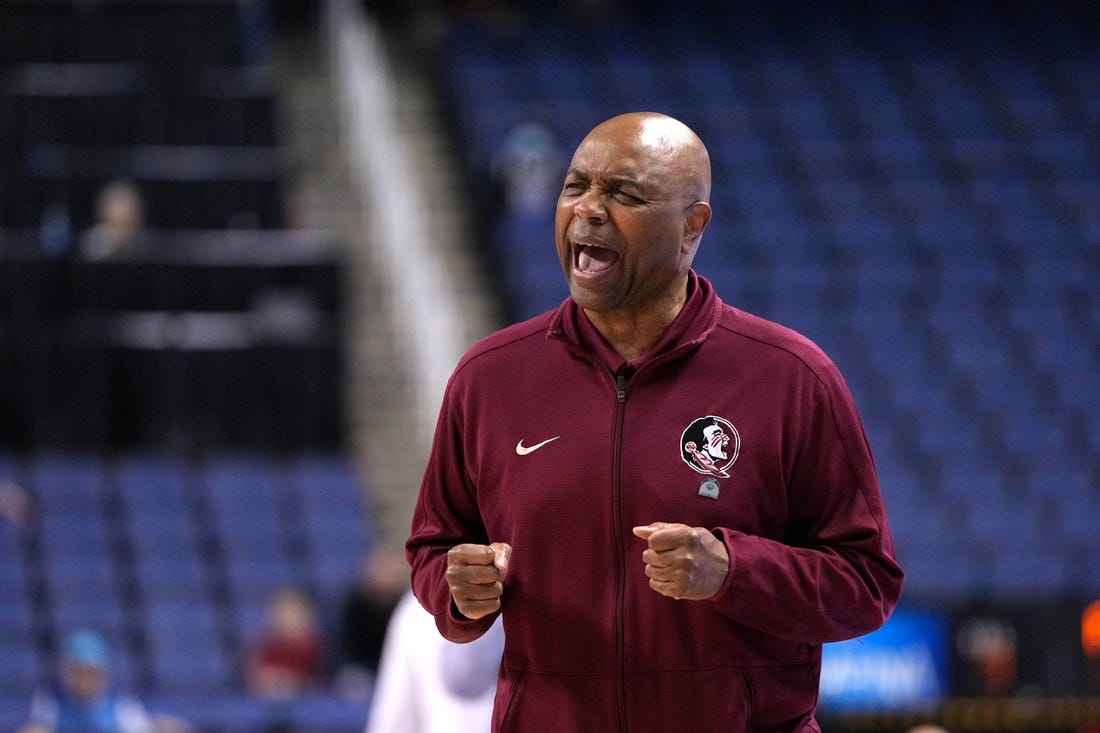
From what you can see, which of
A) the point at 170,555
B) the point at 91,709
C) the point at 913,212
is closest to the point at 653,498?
the point at 91,709

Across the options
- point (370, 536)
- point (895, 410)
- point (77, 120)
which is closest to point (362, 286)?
point (77, 120)

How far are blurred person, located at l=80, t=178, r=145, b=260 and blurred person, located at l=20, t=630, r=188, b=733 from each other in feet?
13.5

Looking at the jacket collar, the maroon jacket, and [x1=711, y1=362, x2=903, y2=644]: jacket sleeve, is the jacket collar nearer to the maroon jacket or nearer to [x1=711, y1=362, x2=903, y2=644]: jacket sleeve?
the maroon jacket

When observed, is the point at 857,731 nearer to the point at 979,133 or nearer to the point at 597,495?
the point at 597,495

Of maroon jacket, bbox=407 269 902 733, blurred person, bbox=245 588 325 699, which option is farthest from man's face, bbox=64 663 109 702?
maroon jacket, bbox=407 269 902 733

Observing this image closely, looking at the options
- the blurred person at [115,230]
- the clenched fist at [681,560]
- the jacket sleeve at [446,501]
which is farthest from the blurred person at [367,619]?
the clenched fist at [681,560]

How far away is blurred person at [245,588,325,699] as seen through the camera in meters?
10.3

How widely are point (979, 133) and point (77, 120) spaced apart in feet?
27.9

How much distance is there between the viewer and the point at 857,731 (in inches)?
363

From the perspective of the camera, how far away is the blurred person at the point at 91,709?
8.85m

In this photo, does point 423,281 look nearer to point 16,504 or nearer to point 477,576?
point 16,504

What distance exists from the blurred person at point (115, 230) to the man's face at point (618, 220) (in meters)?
10.1

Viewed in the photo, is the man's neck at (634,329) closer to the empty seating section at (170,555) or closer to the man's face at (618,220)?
the man's face at (618,220)

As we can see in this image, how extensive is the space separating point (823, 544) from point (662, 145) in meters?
0.72
